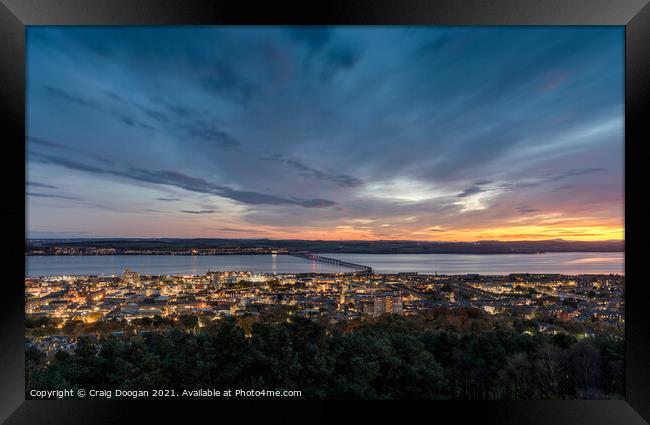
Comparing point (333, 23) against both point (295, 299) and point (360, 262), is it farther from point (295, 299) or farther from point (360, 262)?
point (360, 262)

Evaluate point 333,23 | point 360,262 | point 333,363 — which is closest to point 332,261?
point 360,262

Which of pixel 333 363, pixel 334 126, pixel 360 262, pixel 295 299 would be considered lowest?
pixel 333 363

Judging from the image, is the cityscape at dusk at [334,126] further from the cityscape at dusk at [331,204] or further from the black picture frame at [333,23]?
the black picture frame at [333,23]

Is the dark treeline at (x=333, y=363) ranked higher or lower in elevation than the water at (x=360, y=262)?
lower

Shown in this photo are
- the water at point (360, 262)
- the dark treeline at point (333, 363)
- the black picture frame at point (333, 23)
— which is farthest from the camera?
the water at point (360, 262)

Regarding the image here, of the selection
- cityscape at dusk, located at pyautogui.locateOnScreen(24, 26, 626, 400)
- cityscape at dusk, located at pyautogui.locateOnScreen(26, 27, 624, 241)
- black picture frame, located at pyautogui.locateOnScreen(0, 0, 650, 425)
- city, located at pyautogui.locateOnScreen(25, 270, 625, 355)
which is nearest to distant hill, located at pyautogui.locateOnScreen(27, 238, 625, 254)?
cityscape at dusk, located at pyautogui.locateOnScreen(24, 26, 626, 400)

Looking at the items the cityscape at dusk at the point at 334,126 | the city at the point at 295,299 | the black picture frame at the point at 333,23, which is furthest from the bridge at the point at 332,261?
the black picture frame at the point at 333,23
